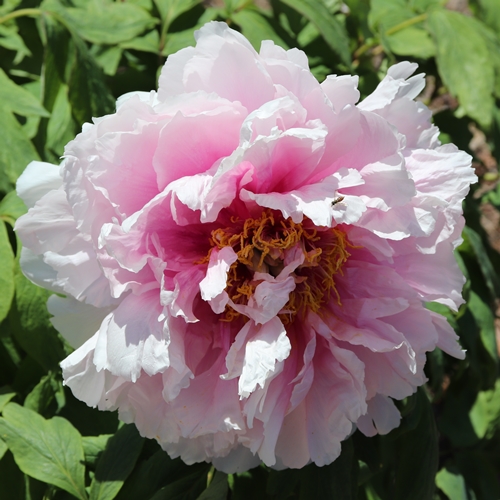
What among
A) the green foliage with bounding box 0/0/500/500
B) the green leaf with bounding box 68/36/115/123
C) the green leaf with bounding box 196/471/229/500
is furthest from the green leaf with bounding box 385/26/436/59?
the green leaf with bounding box 196/471/229/500

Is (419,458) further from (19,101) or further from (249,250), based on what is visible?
(19,101)

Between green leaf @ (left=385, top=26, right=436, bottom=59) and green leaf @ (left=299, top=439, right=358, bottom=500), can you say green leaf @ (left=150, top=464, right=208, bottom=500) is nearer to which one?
green leaf @ (left=299, top=439, right=358, bottom=500)

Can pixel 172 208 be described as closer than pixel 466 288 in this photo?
Yes

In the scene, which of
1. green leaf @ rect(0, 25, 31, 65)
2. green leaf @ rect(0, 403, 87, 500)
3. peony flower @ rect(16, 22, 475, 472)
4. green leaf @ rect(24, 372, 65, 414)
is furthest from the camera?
green leaf @ rect(0, 25, 31, 65)

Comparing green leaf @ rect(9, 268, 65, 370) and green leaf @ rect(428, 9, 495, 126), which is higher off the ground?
green leaf @ rect(428, 9, 495, 126)

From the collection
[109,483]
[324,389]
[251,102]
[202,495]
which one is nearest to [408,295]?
[324,389]

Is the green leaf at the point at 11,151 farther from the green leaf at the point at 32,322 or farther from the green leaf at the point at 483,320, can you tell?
the green leaf at the point at 483,320

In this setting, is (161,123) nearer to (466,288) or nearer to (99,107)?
(99,107)
